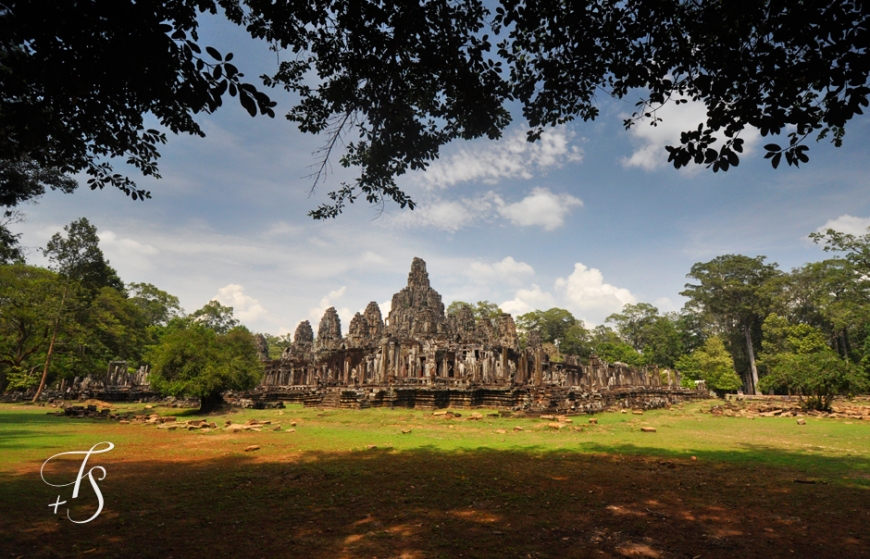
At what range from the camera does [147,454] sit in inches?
323

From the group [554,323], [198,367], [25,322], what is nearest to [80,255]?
[25,322]

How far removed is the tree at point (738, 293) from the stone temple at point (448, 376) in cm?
1814

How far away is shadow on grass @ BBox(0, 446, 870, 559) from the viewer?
11.6 ft

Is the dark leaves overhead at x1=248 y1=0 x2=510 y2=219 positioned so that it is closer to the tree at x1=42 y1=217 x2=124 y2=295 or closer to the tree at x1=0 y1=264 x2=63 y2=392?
the tree at x1=0 y1=264 x2=63 y2=392

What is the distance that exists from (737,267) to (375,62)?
60322 mm

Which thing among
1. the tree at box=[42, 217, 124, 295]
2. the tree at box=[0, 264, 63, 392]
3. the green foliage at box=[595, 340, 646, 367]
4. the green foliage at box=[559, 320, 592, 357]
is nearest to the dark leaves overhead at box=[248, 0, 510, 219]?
the tree at box=[0, 264, 63, 392]

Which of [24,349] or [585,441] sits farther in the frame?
[24,349]

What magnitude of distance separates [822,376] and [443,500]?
23.3 m

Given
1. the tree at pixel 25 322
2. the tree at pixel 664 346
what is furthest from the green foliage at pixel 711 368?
the tree at pixel 25 322

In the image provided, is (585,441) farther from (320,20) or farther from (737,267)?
(737,267)

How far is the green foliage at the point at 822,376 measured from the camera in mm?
19000

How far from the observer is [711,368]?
45688 mm

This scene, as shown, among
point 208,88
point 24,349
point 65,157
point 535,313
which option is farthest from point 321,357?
point 535,313

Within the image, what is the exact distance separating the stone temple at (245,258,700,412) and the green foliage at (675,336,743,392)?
6060mm
